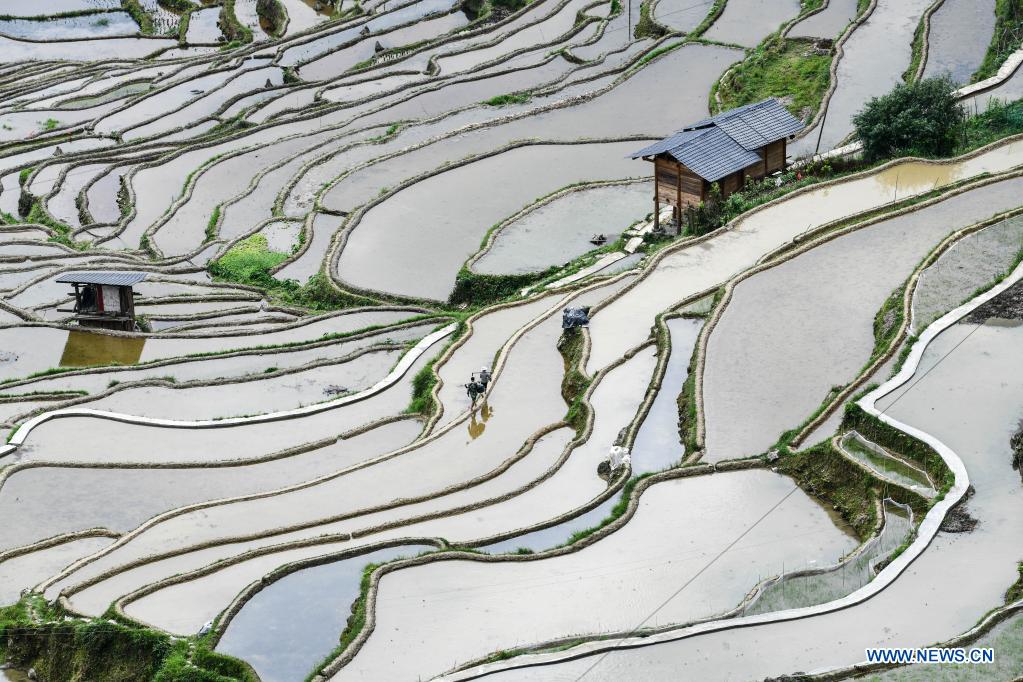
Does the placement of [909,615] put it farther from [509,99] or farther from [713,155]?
[509,99]

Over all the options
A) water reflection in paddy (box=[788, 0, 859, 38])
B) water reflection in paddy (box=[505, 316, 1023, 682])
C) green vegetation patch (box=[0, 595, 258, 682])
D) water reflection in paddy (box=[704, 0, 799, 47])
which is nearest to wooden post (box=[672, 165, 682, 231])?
water reflection in paddy (box=[505, 316, 1023, 682])

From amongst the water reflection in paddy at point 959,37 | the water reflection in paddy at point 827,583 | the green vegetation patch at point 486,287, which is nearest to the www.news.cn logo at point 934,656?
the water reflection in paddy at point 827,583

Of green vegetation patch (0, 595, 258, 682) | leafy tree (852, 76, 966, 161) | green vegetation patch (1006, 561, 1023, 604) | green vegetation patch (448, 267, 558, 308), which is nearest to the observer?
green vegetation patch (1006, 561, 1023, 604)

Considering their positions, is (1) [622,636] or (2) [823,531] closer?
(1) [622,636]

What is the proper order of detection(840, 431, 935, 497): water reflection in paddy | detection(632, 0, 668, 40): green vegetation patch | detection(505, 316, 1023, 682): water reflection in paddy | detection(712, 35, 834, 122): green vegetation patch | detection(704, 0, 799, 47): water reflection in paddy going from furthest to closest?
detection(632, 0, 668, 40): green vegetation patch
detection(704, 0, 799, 47): water reflection in paddy
detection(712, 35, 834, 122): green vegetation patch
detection(840, 431, 935, 497): water reflection in paddy
detection(505, 316, 1023, 682): water reflection in paddy

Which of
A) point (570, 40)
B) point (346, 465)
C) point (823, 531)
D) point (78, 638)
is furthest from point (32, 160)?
point (823, 531)

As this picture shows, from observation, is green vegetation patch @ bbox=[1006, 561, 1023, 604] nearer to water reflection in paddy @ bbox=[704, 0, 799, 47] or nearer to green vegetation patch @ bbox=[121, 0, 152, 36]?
water reflection in paddy @ bbox=[704, 0, 799, 47]

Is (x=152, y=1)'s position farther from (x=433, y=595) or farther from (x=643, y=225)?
(x=433, y=595)

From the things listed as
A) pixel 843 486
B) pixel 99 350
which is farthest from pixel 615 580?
pixel 99 350
